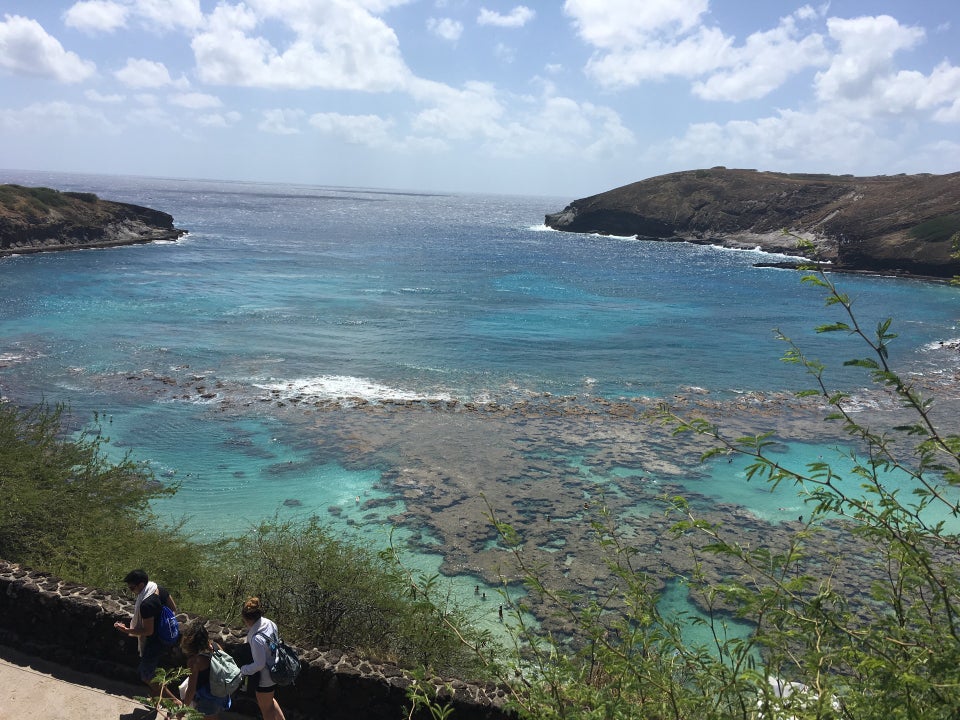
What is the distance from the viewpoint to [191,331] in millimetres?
46938

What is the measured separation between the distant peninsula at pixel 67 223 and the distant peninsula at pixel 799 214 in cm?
9450

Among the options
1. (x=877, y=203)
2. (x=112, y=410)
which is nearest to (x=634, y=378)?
(x=112, y=410)

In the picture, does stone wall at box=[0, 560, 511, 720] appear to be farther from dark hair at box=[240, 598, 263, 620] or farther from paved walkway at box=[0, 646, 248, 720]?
dark hair at box=[240, 598, 263, 620]

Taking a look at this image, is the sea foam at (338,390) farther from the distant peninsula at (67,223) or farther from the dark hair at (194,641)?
the distant peninsula at (67,223)

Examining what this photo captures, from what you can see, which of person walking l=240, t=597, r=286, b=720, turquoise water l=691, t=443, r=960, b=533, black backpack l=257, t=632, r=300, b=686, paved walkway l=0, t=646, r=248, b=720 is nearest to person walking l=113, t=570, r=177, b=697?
paved walkway l=0, t=646, r=248, b=720

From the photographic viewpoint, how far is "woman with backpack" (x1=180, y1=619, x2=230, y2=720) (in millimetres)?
8117

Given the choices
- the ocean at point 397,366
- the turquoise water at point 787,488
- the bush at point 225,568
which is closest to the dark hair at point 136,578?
the bush at point 225,568

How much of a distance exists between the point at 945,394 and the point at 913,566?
40.3 metres

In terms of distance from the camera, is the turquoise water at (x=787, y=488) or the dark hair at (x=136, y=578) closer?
the dark hair at (x=136, y=578)

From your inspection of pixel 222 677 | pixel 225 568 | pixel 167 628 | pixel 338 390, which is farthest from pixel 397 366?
pixel 222 677

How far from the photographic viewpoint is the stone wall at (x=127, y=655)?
31.4ft

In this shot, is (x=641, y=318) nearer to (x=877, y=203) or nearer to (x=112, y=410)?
(x=112, y=410)

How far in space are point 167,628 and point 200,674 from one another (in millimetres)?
1170

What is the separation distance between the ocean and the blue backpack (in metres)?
7.60
